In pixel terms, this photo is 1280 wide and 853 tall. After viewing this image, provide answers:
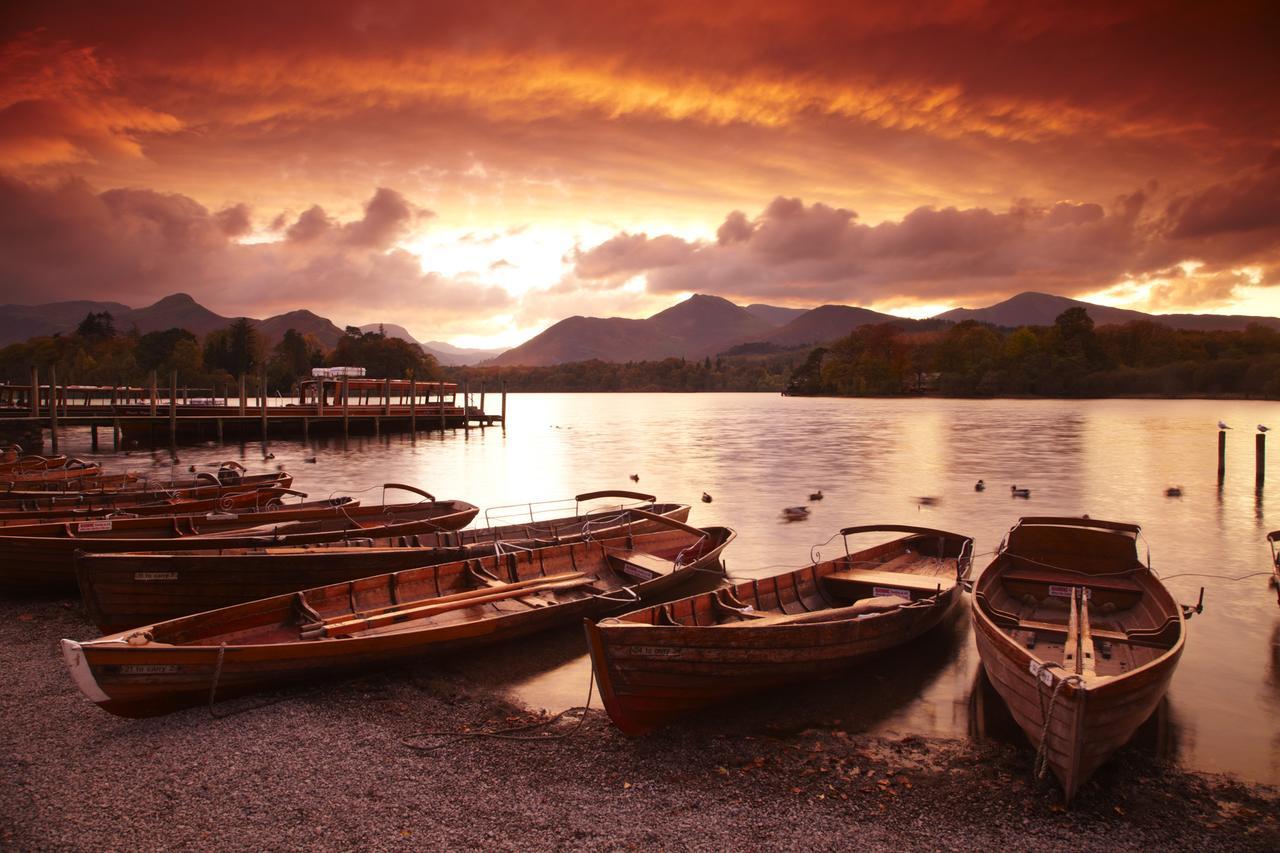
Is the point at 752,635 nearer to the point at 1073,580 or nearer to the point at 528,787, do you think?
the point at 528,787

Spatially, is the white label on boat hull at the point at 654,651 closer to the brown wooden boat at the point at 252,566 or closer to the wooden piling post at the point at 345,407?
the brown wooden boat at the point at 252,566

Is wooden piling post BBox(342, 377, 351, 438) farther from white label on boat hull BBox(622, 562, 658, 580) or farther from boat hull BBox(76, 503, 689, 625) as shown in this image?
white label on boat hull BBox(622, 562, 658, 580)

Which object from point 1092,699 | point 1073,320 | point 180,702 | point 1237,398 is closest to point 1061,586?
point 1092,699

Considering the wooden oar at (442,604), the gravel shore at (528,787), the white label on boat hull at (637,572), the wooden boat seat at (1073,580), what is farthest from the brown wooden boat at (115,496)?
the wooden boat seat at (1073,580)

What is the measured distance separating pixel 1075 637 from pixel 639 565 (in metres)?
7.07

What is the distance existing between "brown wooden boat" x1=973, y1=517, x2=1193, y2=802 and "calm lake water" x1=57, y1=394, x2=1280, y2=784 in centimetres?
122

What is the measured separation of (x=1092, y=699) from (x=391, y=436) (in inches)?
2561

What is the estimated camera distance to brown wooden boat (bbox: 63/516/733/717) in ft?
27.3

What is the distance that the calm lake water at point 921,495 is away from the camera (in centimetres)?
1035

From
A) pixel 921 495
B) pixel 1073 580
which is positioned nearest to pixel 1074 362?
pixel 921 495

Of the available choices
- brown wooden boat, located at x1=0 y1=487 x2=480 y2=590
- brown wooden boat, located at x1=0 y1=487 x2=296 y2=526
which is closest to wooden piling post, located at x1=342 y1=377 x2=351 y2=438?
brown wooden boat, located at x1=0 y1=487 x2=296 y2=526

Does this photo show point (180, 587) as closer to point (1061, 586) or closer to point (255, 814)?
point (255, 814)

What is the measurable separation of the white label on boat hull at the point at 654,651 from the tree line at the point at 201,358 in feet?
427

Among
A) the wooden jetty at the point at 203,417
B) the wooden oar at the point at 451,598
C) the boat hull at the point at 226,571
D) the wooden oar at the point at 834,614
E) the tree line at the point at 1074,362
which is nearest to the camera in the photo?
the wooden oar at the point at 834,614
